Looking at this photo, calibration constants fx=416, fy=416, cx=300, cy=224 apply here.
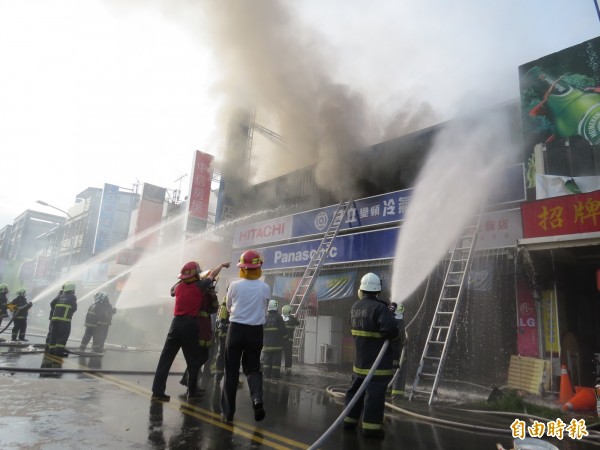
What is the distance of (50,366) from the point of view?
24.2ft

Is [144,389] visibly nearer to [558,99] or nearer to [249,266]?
[249,266]

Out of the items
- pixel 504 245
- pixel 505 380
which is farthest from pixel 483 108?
pixel 505 380

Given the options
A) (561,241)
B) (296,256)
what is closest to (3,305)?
(296,256)

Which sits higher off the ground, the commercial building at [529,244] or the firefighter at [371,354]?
the commercial building at [529,244]

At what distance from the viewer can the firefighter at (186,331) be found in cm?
Result: 521

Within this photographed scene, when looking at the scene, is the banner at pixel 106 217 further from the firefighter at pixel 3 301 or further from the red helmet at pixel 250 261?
the red helmet at pixel 250 261

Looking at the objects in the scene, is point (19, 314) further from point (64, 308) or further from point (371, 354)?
point (371, 354)

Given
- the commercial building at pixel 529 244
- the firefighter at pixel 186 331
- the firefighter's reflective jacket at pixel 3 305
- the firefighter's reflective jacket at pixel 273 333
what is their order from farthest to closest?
the firefighter's reflective jacket at pixel 3 305 → the firefighter's reflective jacket at pixel 273 333 → the commercial building at pixel 529 244 → the firefighter at pixel 186 331

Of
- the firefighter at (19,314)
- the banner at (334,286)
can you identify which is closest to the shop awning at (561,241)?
the banner at (334,286)

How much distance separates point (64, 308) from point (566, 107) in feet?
40.2

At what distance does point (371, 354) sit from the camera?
A: 442 centimetres

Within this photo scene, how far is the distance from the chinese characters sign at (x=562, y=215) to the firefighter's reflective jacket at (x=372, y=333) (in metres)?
5.04

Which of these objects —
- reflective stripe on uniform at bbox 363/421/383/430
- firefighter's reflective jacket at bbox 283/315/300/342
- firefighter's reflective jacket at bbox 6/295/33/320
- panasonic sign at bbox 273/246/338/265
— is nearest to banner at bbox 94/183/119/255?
firefighter's reflective jacket at bbox 6/295/33/320

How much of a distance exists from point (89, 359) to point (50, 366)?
1.88 m
